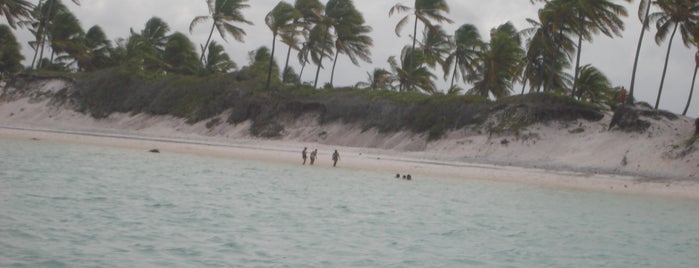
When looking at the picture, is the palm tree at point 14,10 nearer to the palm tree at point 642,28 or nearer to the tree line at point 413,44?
the tree line at point 413,44

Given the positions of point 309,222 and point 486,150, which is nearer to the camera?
point 309,222

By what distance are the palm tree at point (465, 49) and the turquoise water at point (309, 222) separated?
2506 centimetres

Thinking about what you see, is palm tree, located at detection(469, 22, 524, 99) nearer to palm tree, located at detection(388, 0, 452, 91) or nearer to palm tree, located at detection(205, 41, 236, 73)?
palm tree, located at detection(388, 0, 452, 91)

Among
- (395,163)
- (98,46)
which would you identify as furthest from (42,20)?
(395,163)

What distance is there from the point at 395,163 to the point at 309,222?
1495cm

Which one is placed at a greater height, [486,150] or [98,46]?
[98,46]

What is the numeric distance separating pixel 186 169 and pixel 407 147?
1431 cm

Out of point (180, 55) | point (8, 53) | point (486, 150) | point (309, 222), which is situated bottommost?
point (309, 222)

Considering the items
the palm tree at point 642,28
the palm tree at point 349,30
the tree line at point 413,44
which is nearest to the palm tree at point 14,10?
the tree line at point 413,44

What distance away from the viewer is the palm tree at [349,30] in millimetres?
44312

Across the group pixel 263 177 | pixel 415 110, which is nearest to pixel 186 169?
pixel 263 177

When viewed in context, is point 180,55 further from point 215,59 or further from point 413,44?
point 413,44

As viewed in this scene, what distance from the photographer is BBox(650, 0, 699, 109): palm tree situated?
30453 mm

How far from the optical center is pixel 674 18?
3192 cm
